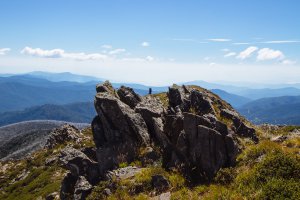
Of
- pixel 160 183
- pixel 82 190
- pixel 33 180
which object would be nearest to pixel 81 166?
pixel 82 190

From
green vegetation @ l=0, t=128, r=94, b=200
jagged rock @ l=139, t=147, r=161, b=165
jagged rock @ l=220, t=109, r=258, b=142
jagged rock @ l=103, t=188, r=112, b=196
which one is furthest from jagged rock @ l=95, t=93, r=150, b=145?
green vegetation @ l=0, t=128, r=94, b=200

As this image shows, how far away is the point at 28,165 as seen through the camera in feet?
181

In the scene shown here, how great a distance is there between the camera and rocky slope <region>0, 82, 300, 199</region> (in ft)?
52.6

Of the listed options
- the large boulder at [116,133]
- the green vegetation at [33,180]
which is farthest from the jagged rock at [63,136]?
the large boulder at [116,133]

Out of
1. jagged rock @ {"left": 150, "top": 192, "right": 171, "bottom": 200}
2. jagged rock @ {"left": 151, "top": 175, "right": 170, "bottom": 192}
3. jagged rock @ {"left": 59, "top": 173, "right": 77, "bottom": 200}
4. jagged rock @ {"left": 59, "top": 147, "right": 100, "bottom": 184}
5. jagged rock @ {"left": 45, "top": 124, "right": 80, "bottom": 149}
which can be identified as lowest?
jagged rock @ {"left": 45, "top": 124, "right": 80, "bottom": 149}

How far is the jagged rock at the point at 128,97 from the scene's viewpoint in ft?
103

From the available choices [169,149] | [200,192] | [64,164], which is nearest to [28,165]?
[64,164]

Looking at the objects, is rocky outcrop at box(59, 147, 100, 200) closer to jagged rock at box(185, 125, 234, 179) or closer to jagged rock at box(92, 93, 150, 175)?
jagged rock at box(92, 93, 150, 175)

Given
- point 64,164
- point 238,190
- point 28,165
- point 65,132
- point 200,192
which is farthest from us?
point 65,132

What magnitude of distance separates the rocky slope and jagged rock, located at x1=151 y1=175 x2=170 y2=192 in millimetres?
54

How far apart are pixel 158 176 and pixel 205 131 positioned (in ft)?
12.9

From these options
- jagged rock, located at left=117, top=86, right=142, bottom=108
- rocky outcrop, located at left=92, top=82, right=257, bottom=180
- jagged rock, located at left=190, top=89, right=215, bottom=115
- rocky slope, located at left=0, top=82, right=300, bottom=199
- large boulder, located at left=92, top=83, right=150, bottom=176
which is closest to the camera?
rocky slope, located at left=0, top=82, right=300, bottom=199

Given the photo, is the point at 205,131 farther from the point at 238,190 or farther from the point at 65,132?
the point at 65,132

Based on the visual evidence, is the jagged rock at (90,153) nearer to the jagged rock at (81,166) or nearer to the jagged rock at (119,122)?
the jagged rock at (119,122)
